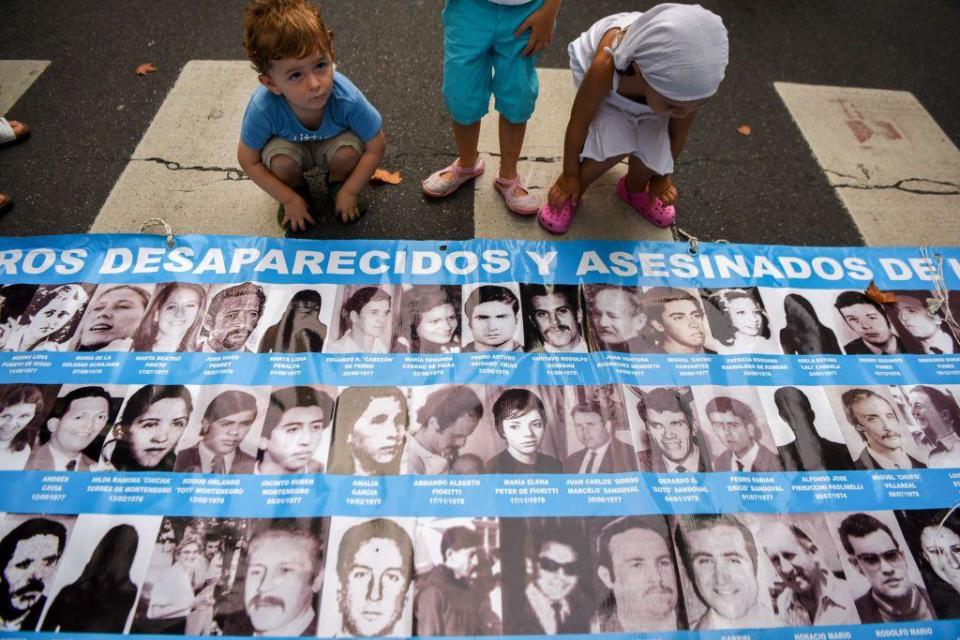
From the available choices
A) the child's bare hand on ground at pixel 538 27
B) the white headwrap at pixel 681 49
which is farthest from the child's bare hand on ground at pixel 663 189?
the child's bare hand on ground at pixel 538 27

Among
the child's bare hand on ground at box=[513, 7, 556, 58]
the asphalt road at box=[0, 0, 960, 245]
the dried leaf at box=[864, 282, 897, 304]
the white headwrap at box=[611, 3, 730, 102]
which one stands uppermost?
the asphalt road at box=[0, 0, 960, 245]

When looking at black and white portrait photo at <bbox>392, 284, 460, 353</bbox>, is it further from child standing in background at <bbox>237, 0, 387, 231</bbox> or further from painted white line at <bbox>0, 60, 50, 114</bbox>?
painted white line at <bbox>0, 60, 50, 114</bbox>

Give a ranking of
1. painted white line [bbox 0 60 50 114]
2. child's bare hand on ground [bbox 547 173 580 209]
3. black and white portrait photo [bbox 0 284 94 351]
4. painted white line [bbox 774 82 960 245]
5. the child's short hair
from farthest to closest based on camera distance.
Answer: painted white line [bbox 0 60 50 114] < painted white line [bbox 774 82 960 245] < child's bare hand on ground [bbox 547 173 580 209] < black and white portrait photo [bbox 0 284 94 351] < the child's short hair

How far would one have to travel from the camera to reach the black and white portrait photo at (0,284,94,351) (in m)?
1.09

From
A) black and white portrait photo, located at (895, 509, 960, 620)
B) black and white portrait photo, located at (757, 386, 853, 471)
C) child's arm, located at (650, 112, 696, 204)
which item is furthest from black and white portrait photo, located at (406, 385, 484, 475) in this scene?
black and white portrait photo, located at (895, 509, 960, 620)

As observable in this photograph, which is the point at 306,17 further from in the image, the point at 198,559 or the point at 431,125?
the point at 198,559

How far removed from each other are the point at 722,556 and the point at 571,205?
32.9 inches

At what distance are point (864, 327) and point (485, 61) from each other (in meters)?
1.02

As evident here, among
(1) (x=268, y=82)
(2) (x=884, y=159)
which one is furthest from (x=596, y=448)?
(2) (x=884, y=159)

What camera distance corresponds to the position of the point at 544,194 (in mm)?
1435

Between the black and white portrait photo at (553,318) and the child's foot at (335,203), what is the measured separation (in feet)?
1.51

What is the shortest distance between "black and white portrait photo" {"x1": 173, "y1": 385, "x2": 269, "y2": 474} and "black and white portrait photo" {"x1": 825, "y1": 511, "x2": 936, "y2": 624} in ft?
3.53

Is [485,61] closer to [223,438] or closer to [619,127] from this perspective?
[619,127]

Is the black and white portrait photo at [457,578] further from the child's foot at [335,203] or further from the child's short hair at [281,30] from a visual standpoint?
the child's short hair at [281,30]
